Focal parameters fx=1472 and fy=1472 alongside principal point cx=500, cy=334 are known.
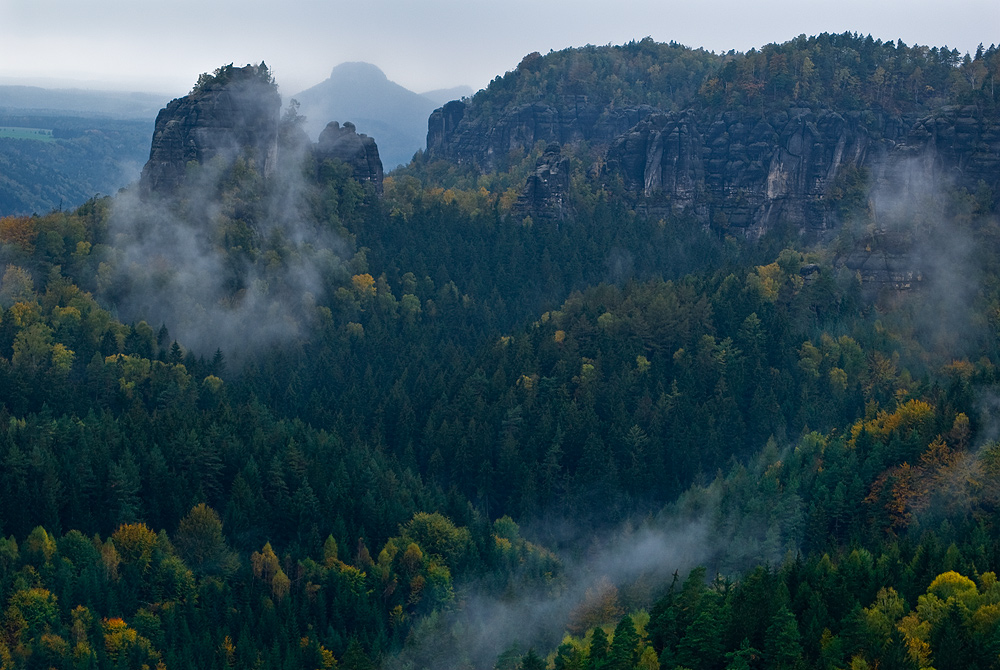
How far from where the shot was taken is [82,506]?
10138 cm

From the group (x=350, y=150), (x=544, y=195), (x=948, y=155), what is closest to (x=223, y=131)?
(x=350, y=150)

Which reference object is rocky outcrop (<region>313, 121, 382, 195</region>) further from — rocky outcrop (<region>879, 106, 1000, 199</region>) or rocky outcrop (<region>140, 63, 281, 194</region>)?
rocky outcrop (<region>879, 106, 1000, 199</region>)

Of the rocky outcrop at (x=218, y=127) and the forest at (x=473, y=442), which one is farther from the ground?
the rocky outcrop at (x=218, y=127)

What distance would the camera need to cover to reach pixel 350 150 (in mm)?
177625

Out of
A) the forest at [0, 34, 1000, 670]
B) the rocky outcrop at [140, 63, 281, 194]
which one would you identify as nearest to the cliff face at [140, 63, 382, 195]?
the rocky outcrop at [140, 63, 281, 194]

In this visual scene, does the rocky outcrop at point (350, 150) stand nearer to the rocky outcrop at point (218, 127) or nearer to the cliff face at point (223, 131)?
the cliff face at point (223, 131)

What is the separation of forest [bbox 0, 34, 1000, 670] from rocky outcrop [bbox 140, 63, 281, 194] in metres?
2.67

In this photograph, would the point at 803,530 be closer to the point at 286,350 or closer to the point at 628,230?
the point at 286,350

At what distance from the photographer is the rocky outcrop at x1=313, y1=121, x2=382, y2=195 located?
177 m

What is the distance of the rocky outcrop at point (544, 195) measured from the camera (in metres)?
188

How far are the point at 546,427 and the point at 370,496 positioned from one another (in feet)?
75.4

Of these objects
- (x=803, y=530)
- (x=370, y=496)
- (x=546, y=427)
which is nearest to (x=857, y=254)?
(x=546, y=427)

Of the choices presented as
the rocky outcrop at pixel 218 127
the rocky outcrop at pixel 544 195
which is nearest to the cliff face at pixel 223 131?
the rocky outcrop at pixel 218 127

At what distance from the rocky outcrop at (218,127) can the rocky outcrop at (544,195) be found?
34656 mm
